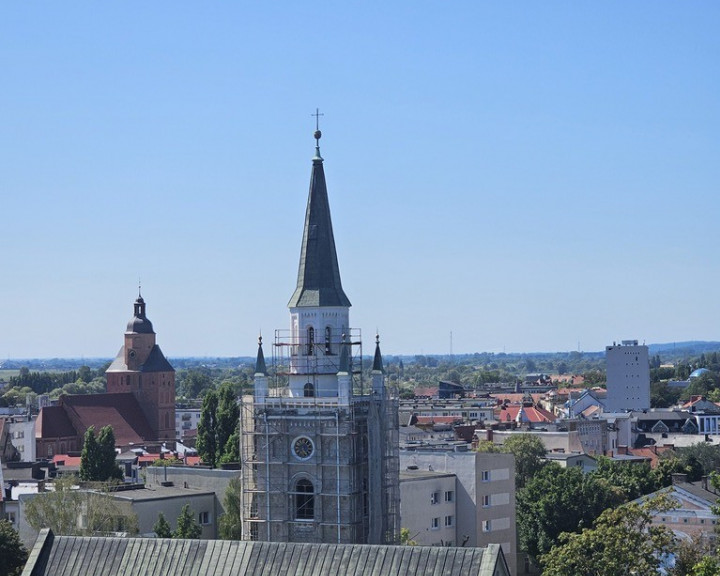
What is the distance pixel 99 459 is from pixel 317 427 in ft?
175

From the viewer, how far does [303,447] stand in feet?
222

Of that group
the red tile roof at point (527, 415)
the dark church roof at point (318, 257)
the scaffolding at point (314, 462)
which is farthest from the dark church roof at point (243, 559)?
the red tile roof at point (527, 415)

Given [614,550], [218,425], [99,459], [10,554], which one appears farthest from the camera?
[218,425]

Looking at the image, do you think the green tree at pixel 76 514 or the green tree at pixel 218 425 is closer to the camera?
the green tree at pixel 76 514

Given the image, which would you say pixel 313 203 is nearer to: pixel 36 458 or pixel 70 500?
pixel 70 500

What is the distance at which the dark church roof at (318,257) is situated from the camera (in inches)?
2717

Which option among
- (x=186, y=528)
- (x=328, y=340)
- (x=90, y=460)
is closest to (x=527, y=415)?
(x=90, y=460)

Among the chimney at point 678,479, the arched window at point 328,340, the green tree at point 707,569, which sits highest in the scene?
the arched window at point 328,340

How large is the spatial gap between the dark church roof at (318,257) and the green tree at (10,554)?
19303mm

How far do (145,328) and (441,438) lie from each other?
51192 millimetres

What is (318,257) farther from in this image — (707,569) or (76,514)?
(707,569)

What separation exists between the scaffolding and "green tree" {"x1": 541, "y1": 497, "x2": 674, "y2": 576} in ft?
36.3

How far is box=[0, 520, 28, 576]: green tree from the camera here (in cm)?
A: 7369

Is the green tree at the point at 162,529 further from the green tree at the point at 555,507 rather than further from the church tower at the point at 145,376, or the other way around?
the church tower at the point at 145,376
